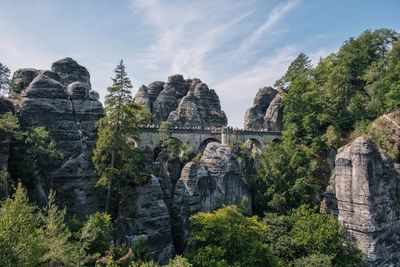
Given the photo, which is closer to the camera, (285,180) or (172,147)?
(172,147)

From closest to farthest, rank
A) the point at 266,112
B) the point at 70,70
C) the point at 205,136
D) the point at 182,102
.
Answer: the point at 70,70, the point at 205,136, the point at 182,102, the point at 266,112

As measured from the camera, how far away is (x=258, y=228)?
25406 millimetres

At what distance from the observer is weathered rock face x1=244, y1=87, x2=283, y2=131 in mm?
54031

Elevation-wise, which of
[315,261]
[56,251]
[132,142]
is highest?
[132,142]

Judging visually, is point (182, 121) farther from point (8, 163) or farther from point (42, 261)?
point (42, 261)

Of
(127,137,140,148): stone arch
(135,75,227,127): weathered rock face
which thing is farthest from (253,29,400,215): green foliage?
(127,137,140,148): stone arch

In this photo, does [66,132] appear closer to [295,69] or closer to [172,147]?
[172,147]

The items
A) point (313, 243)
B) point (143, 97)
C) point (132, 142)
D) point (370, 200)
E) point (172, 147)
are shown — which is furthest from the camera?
point (143, 97)

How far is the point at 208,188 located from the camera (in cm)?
3231

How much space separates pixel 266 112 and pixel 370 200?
1096 inches

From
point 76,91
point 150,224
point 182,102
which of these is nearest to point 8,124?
point 76,91

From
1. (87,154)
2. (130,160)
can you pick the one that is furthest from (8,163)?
(130,160)

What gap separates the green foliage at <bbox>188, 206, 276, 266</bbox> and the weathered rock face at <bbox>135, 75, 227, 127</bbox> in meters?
26.3

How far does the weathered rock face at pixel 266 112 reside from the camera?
5403cm
